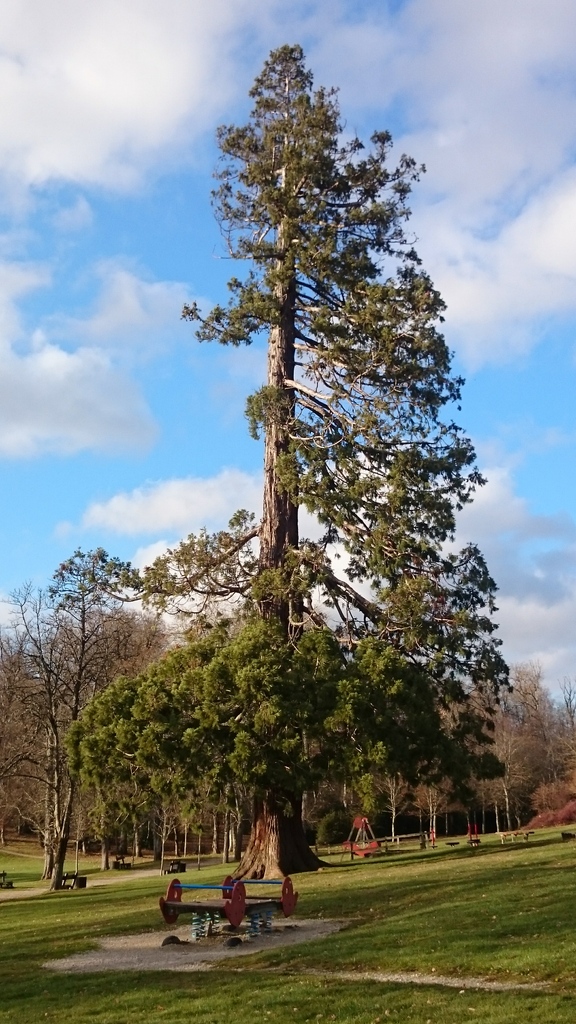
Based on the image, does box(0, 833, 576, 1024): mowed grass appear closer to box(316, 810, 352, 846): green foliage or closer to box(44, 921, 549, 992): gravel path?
box(44, 921, 549, 992): gravel path

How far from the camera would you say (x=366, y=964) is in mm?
10328

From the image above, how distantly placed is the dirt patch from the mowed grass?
386 mm

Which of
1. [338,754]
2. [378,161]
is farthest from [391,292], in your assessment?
[338,754]

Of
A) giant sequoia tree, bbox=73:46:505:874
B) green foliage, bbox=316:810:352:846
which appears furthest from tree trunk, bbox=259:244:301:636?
green foliage, bbox=316:810:352:846

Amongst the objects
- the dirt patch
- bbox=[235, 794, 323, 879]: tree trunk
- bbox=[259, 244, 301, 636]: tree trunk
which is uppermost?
bbox=[259, 244, 301, 636]: tree trunk

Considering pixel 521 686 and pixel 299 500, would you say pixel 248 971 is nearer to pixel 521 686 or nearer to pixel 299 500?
pixel 299 500

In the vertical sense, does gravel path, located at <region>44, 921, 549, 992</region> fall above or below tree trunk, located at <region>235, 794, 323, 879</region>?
below

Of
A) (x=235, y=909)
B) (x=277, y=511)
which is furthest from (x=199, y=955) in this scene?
(x=277, y=511)

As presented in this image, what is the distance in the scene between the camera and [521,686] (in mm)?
76000

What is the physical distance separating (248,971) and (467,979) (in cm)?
282

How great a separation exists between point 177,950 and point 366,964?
3484 mm

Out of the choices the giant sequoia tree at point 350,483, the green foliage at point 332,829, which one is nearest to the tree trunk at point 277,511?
the giant sequoia tree at point 350,483

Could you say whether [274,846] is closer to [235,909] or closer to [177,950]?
[235,909]

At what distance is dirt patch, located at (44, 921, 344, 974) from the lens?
38.1ft
